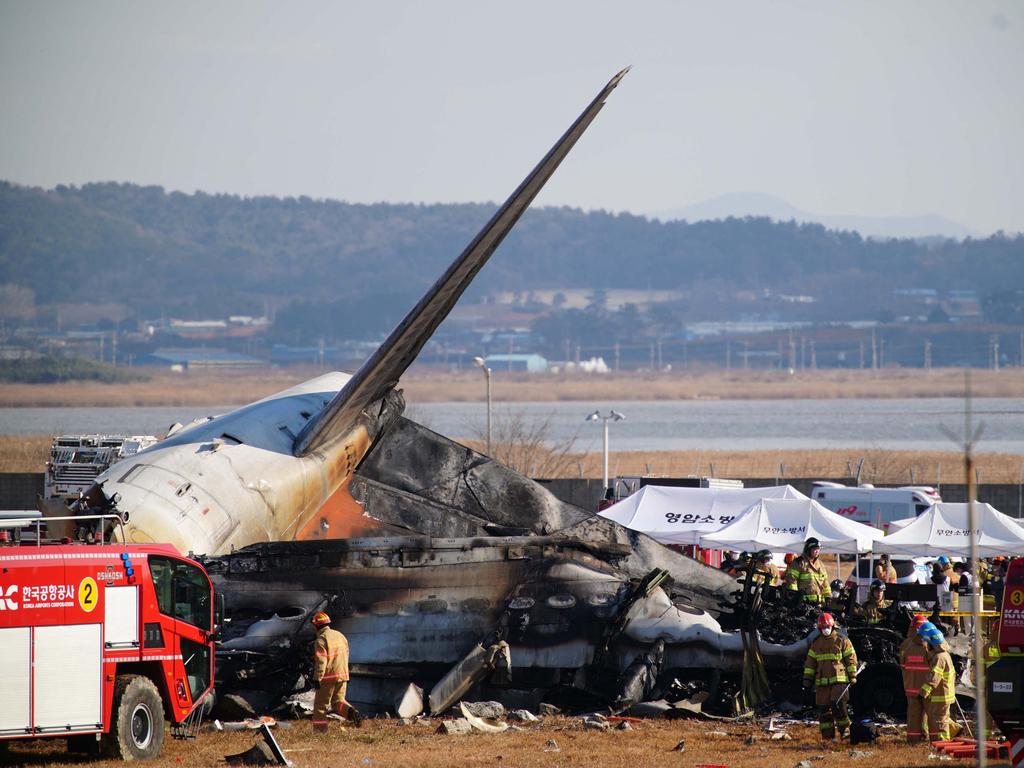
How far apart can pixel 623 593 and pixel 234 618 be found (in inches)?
249

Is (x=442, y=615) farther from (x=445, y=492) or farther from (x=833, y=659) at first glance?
(x=445, y=492)

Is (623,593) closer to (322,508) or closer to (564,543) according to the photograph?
(564,543)

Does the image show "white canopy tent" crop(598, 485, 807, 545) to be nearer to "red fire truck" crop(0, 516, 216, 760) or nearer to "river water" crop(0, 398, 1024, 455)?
"red fire truck" crop(0, 516, 216, 760)

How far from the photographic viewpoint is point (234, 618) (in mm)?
22984

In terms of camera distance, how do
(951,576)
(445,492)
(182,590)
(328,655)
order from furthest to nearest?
(951,576) → (445,492) → (328,655) → (182,590)

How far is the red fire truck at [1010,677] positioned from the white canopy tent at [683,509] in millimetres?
21013

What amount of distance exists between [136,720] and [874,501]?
32.7m

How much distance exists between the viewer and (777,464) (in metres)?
78.0

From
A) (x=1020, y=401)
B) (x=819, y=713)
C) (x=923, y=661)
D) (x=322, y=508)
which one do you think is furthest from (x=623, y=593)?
(x=1020, y=401)

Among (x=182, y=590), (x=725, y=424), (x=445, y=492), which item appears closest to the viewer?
(x=182, y=590)

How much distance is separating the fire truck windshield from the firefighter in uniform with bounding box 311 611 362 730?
197 cm

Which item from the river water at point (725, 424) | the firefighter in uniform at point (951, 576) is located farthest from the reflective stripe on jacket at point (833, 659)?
the river water at point (725, 424)

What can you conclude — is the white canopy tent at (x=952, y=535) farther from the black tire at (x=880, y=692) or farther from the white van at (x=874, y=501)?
the black tire at (x=880, y=692)

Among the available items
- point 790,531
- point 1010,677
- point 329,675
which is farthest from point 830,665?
point 790,531
